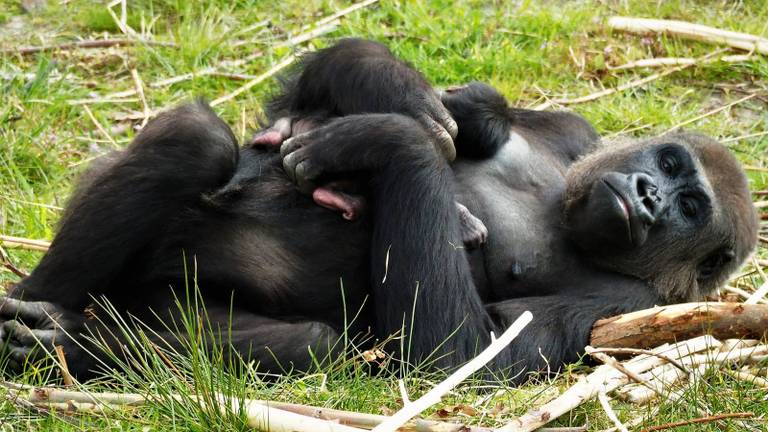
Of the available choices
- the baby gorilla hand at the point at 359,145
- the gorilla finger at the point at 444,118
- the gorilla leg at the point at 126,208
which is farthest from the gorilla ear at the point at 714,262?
the gorilla leg at the point at 126,208

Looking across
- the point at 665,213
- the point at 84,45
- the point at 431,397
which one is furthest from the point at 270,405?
the point at 84,45

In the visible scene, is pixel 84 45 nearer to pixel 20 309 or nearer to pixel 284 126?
pixel 284 126

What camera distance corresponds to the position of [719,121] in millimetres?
7137

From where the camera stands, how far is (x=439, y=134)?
4535mm

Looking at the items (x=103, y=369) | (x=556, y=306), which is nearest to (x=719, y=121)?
(x=556, y=306)

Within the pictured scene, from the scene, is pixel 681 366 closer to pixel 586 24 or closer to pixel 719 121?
pixel 719 121

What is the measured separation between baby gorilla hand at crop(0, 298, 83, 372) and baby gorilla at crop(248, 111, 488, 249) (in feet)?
3.68

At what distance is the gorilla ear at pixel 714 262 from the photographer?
489cm

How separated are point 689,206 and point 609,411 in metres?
1.64

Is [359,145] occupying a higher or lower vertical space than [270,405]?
higher

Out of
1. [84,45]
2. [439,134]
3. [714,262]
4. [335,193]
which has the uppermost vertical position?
[439,134]

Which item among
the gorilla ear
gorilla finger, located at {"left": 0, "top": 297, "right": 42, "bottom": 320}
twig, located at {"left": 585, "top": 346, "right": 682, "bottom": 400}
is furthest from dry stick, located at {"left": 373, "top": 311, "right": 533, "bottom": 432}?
gorilla finger, located at {"left": 0, "top": 297, "right": 42, "bottom": 320}

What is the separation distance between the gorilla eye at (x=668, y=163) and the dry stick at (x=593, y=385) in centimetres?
97

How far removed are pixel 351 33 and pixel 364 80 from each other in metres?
3.07
